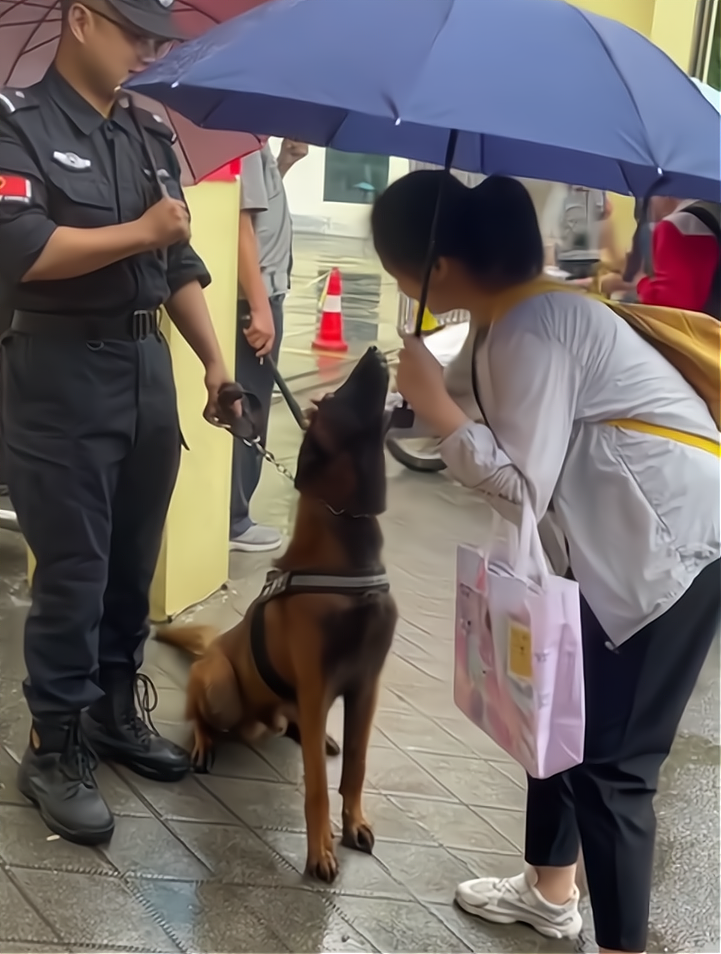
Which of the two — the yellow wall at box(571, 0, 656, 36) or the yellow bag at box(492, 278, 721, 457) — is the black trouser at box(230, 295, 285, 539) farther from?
the yellow wall at box(571, 0, 656, 36)

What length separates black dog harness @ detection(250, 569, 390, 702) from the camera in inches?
73.9

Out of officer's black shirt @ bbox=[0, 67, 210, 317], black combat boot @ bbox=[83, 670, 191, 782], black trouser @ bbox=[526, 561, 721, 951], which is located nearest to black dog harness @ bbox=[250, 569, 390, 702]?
black combat boot @ bbox=[83, 670, 191, 782]

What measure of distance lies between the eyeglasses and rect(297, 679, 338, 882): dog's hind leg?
1180 mm

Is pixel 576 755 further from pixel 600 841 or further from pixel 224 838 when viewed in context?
pixel 224 838

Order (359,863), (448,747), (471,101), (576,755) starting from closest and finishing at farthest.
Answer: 1. (471,101)
2. (576,755)
3. (359,863)
4. (448,747)

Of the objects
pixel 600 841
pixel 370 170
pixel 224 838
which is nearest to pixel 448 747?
pixel 224 838

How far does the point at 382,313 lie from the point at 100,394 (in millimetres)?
1926

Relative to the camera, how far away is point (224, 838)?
6.70ft

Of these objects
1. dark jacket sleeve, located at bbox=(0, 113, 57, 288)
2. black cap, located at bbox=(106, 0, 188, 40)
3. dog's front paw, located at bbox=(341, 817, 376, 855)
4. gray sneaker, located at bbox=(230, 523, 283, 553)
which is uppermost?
black cap, located at bbox=(106, 0, 188, 40)

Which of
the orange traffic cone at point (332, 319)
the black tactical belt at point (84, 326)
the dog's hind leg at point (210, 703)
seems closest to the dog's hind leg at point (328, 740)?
the dog's hind leg at point (210, 703)

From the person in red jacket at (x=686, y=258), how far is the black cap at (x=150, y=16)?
1.29 meters

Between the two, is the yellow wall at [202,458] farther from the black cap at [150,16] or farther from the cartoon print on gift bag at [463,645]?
the cartoon print on gift bag at [463,645]

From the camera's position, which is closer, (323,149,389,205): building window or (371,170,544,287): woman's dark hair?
(371,170,544,287): woman's dark hair

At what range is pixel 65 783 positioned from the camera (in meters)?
2.03
